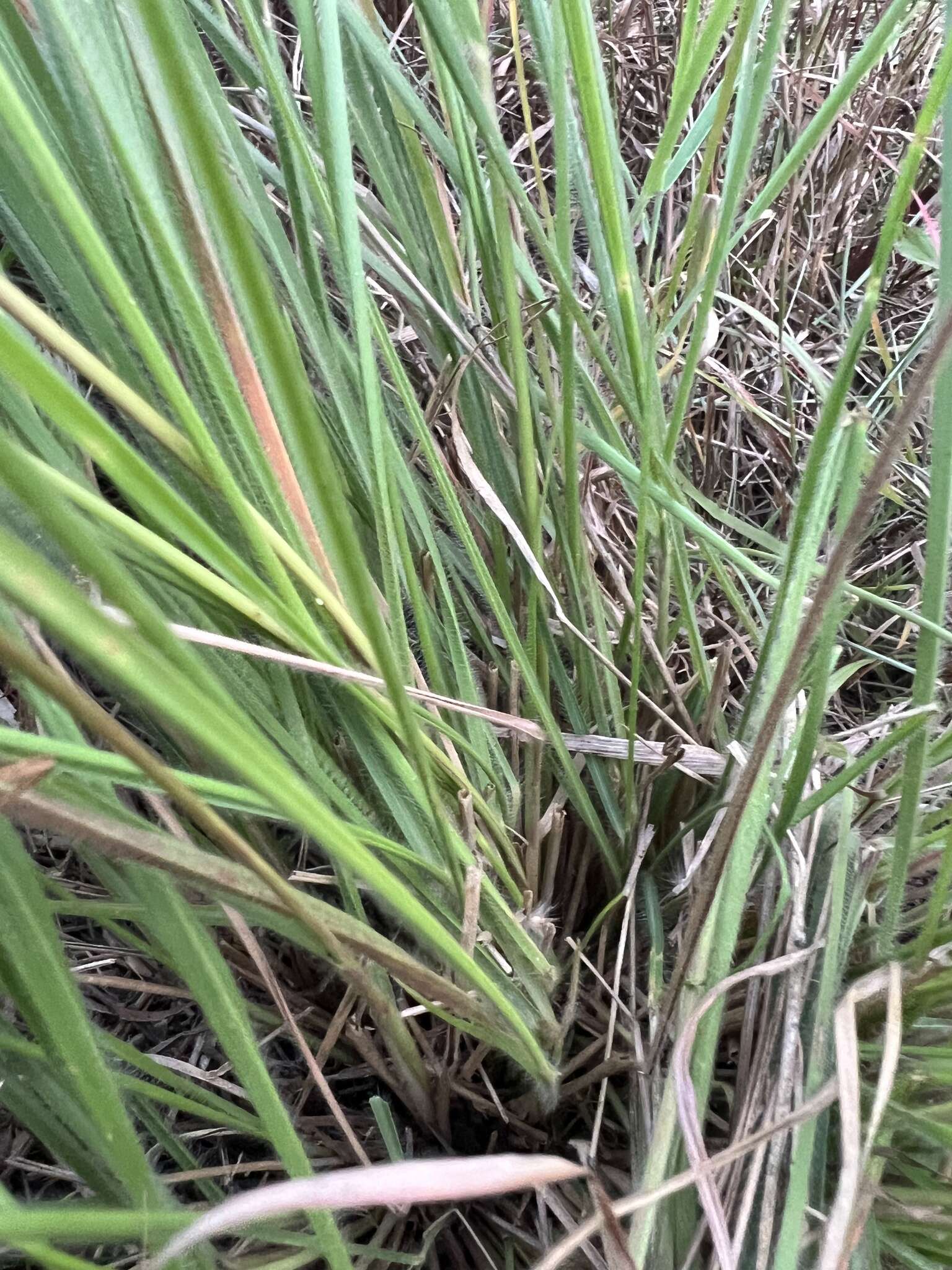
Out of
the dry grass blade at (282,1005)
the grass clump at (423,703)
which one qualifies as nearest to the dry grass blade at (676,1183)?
the grass clump at (423,703)

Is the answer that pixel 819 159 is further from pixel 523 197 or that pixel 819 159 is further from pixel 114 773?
pixel 114 773

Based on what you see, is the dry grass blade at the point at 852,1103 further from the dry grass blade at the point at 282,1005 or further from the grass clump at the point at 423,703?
the dry grass blade at the point at 282,1005

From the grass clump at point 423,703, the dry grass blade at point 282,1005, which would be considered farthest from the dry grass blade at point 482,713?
the dry grass blade at point 282,1005

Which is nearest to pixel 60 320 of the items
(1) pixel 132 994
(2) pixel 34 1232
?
(2) pixel 34 1232

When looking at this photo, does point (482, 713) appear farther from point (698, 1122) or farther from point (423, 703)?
point (698, 1122)

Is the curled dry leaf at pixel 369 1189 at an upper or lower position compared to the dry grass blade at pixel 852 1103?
upper

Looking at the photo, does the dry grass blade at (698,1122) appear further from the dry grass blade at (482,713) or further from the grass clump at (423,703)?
the dry grass blade at (482,713)

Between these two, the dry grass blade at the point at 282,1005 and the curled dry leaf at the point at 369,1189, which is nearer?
the curled dry leaf at the point at 369,1189
